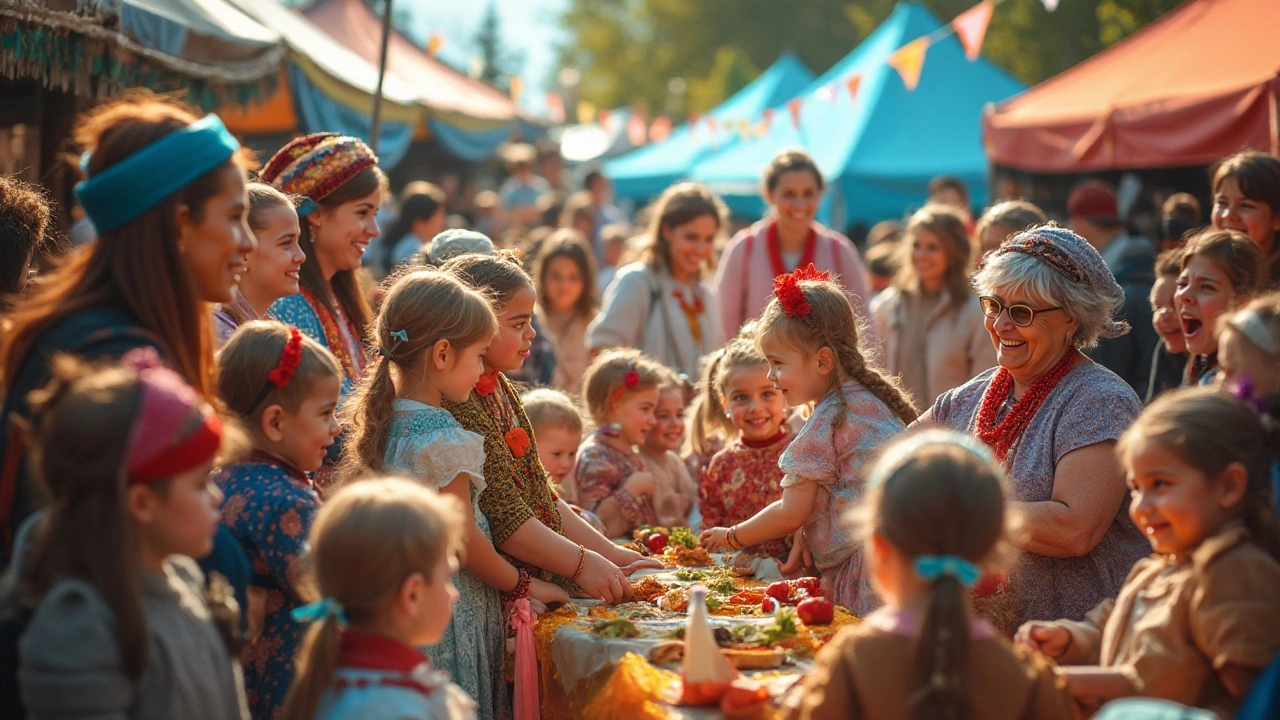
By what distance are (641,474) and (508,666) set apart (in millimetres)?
1415

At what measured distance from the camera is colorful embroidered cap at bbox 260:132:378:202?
4.55 meters

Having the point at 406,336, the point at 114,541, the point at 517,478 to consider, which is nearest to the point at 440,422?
the point at 406,336

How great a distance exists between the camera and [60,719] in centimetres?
215

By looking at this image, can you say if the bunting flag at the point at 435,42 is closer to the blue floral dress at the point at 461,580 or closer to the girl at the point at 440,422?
the girl at the point at 440,422

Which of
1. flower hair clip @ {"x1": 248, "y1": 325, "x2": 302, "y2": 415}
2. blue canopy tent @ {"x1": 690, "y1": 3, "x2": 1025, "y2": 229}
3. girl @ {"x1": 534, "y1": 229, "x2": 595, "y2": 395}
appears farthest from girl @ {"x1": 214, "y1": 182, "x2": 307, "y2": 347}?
blue canopy tent @ {"x1": 690, "y1": 3, "x2": 1025, "y2": 229}

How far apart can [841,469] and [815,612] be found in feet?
2.00

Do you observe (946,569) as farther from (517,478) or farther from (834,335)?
(517,478)

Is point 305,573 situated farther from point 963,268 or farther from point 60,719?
point 963,268

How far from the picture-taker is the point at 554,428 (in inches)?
188

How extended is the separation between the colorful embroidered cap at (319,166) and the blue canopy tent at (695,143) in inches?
507

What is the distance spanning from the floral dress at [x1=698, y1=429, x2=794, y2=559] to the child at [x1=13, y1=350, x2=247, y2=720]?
2560 mm

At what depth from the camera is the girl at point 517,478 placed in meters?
3.72

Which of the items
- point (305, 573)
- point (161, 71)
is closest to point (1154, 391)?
point (305, 573)

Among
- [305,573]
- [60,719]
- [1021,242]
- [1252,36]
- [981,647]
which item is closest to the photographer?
[60,719]
